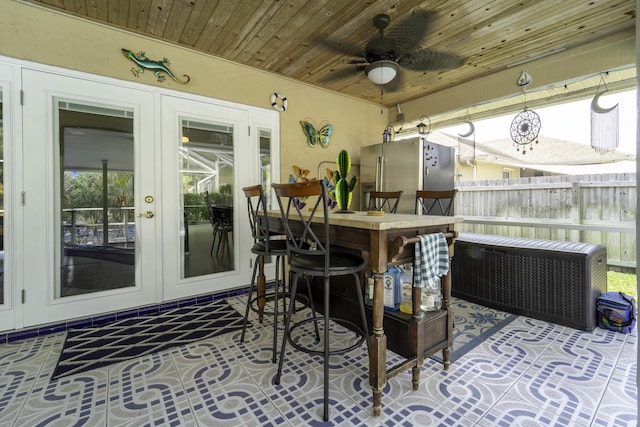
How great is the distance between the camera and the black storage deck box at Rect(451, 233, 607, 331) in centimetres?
230

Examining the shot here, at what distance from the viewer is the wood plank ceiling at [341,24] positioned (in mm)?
2275

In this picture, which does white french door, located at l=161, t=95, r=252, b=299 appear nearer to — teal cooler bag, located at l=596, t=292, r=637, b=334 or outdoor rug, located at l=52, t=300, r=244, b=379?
outdoor rug, located at l=52, t=300, r=244, b=379

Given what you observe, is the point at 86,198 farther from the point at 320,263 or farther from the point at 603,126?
the point at 603,126

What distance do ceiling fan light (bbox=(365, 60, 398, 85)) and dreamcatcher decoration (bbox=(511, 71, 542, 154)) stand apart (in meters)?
1.96

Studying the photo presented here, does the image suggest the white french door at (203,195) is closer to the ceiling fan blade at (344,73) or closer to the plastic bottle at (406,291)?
the ceiling fan blade at (344,73)

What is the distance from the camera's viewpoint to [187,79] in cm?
294

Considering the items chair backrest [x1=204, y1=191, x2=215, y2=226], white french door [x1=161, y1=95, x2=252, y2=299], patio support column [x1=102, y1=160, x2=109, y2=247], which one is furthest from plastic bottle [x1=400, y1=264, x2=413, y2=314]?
patio support column [x1=102, y1=160, x2=109, y2=247]

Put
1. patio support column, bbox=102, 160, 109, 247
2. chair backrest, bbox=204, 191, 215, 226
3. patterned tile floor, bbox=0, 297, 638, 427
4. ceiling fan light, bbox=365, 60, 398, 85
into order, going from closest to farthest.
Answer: patterned tile floor, bbox=0, 297, 638, 427 < ceiling fan light, bbox=365, 60, 398, 85 < patio support column, bbox=102, 160, 109, 247 < chair backrest, bbox=204, 191, 215, 226

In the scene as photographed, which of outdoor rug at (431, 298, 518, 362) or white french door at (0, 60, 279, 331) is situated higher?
white french door at (0, 60, 279, 331)

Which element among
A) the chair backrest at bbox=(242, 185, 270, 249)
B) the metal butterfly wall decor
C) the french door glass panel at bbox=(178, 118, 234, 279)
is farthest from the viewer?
the metal butterfly wall decor

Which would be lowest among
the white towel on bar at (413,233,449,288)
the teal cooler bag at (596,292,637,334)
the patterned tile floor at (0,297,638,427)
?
the patterned tile floor at (0,297,638,427)

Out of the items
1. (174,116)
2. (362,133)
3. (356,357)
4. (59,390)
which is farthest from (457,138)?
(59,390)

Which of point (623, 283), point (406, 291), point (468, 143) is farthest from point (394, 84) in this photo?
point (623, 283)

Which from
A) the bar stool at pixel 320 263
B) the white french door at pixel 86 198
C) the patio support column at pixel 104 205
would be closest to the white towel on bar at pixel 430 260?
the bar stool at pixel 320 263
